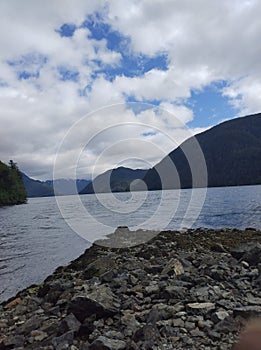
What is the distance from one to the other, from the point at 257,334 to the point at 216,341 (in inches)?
220

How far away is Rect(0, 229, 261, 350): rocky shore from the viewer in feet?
23.5

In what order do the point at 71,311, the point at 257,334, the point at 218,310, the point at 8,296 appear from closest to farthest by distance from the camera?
the point at 257,334, the point at 218,310, the point at 71,311, the point at 8,296

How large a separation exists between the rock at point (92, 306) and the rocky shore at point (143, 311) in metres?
0.02

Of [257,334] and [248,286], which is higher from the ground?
[257,334]

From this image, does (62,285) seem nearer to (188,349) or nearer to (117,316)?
(117,316)

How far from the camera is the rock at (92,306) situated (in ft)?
28.2

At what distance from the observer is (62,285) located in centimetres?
1235

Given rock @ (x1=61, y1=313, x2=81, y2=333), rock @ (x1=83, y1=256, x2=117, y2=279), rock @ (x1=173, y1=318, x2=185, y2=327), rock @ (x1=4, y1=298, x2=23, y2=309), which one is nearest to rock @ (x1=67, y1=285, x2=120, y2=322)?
rock @ (x1=61, y1=313, x2=81, y2=333)

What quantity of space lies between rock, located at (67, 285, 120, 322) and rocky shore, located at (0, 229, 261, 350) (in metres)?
0.02

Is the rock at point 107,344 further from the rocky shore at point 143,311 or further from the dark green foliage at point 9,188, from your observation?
the dark green foliage at point 9,188

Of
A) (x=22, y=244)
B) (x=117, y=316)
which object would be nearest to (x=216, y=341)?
(x=117, y=316)

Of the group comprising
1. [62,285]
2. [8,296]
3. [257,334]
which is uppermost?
[257,334]

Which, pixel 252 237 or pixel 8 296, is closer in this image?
pixel 8 296

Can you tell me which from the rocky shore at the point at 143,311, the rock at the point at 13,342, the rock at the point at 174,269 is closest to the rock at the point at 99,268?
the rocky shore at the point at 143,311
